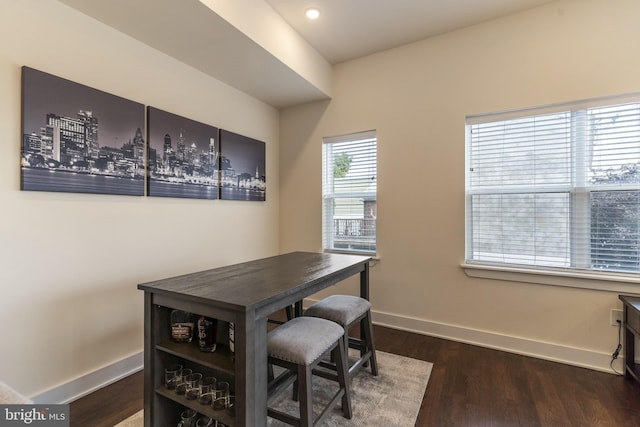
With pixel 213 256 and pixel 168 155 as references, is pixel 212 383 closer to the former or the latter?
pixel 213 256

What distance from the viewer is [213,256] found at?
289 cm

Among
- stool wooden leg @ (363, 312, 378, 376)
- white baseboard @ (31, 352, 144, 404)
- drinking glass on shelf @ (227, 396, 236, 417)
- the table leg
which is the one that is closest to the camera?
the table leg

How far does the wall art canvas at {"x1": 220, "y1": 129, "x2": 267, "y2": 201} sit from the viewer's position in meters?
2.97

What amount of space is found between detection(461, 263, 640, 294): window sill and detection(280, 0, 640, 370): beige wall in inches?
2.2

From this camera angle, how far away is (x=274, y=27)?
248 centimetres

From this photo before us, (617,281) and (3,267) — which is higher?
(3,267)

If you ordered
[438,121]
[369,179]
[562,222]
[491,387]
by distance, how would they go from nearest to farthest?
[491,387] < [562,222] < [438,121] < [369,179]

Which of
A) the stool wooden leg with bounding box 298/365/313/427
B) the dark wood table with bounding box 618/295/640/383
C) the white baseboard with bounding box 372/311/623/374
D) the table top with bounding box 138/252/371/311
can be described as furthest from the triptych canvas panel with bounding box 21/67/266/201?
the dark wood table with bounding box 618/295/640/383

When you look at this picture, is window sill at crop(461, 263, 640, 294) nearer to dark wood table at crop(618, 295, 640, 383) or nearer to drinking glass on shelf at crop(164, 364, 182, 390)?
dark wood table at crop(618, 295, 640, 383)

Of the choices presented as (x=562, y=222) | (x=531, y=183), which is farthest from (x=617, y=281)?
(x=531, y=183)

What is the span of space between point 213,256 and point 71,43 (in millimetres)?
1899

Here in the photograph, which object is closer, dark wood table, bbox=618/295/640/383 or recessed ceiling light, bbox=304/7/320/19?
dark wood table, bbox=618/295/640/383

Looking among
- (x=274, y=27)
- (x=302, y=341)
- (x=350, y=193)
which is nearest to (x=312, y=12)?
(x=274, y=27)

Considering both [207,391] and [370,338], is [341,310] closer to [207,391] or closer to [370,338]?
[370,338]
